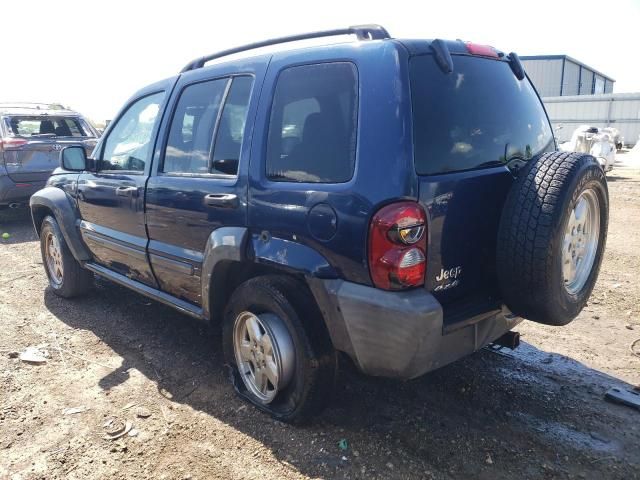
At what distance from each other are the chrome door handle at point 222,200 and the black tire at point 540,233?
1.42 m

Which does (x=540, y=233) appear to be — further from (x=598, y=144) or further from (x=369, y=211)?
(x=598, y=144)

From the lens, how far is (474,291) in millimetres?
2654

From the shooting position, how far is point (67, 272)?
4.89 meters

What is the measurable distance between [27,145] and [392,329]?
7907 mm

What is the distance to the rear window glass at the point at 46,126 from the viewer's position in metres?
8.42

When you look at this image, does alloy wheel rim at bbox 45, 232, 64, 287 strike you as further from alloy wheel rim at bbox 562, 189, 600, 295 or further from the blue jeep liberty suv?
alloy wheel rim at bbox 562, 189, 600, 295

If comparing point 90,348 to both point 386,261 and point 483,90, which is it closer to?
point 386,261

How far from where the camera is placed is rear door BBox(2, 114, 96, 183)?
26.7ft

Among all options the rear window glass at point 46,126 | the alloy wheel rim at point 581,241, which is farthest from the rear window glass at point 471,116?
the rear window glass at point 46,126

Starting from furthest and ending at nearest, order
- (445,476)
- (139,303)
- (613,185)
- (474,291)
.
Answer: (613,185) → (139,303) → (474,291) → (445,476)

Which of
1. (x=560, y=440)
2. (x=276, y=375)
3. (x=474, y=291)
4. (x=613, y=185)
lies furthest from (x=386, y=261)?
(x=613, y=185)

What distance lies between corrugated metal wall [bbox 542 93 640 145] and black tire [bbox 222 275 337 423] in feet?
99.0

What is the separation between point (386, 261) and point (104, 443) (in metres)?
1.87

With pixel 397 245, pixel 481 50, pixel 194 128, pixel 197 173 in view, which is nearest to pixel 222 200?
pixel 197 173
